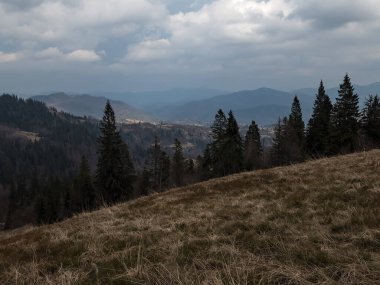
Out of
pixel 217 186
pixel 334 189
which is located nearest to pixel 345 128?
pixel 217 186

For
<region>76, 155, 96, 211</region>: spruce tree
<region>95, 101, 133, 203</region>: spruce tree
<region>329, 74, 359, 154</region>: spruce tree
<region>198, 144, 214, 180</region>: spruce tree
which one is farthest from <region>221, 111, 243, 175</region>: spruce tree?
<region>76, 155, 96, 211</region>: spruce tree

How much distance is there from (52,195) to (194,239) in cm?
9219

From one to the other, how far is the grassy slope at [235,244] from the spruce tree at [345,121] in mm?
48338

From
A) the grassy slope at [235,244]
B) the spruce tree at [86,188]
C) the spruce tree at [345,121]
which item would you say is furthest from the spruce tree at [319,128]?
the grassy slope at [235,244]

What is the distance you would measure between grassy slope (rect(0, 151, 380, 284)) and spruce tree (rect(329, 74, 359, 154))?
1903 inches

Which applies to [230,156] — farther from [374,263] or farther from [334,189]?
[374,263]

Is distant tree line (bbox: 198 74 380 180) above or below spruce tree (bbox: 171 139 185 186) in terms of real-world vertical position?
above

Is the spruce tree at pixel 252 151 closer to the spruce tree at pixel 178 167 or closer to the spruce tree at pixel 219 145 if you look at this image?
the spruce tree at pixel 219 145

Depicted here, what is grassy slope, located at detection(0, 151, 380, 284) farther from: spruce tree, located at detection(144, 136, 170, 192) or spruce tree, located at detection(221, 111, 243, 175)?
spruce tree, located at detection(144, 136, 170, 192)

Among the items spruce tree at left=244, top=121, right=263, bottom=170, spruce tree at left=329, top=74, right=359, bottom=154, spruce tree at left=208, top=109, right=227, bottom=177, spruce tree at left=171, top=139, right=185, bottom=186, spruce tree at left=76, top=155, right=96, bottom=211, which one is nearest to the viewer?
spruce tree at left=329, top=74, right=359, bottom=154

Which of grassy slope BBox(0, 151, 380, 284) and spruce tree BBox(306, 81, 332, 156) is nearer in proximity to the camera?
grassy slope BBox(0, 151, 380, 284)

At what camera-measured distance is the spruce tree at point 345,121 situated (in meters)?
59.5

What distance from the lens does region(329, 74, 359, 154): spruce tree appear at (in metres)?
59.5

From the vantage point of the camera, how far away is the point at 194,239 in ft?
27.7
